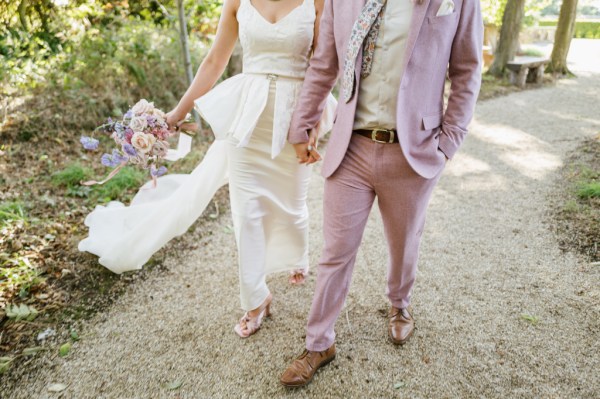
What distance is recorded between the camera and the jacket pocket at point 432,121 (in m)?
2.05

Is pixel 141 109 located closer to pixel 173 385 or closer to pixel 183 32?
pixel 173 385

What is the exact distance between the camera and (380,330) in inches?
111

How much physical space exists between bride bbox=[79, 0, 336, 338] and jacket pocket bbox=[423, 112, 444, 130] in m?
0.64

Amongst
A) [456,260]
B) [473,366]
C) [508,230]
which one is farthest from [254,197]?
[508,230]

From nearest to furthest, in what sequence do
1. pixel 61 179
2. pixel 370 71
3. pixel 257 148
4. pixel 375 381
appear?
pixel 370 71 < pixel 375 381 < pixel 257 148 < pixel 61 179

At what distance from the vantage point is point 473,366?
248 cm

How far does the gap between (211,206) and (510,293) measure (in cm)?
306

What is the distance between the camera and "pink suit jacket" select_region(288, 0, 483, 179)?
1.91 m

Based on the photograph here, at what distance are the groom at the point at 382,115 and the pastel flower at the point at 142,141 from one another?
88cm

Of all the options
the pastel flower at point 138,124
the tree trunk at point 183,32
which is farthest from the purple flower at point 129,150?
the tree trunk at point 183,32

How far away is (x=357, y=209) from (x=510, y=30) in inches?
412

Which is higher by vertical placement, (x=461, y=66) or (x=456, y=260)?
(x=461, y=66)

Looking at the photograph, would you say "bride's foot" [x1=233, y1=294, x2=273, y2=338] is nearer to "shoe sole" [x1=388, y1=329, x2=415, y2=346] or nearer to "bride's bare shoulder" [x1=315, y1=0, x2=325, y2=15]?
"shoe sole" [x1=388, y1=329, x2=415, y2=346]

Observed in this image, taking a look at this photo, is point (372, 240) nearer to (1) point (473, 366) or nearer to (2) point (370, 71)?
(1) point (473, 366)
